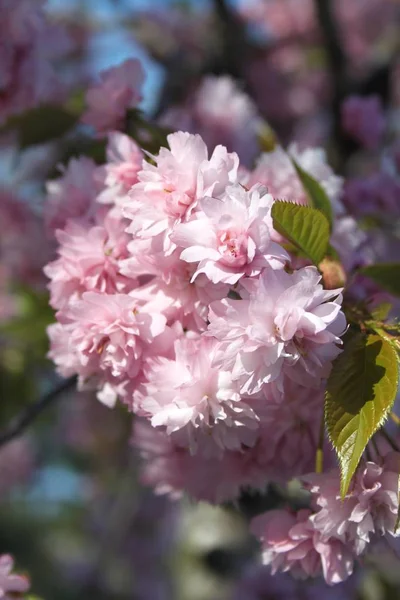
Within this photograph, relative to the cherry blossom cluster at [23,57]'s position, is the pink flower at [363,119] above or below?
below

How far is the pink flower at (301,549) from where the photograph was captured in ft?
3.08

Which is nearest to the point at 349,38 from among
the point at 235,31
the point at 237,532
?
the point at 235,31

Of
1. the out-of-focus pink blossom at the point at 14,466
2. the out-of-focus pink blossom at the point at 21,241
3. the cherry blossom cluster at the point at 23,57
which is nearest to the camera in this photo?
the cherry blossom cluster at the point at 23,57

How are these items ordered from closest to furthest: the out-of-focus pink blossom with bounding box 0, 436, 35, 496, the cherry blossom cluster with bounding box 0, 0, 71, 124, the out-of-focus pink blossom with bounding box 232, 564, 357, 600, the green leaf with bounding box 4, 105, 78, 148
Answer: the green leaf with bounding box 4, 105, 78, 148 < the cherry blossom cluster with bounding box 0, 0, 71, 124 < the out-of-focus pink blossom with bounding box 232, 564, 357, 600 < the out-of-focus pink blossom with bounding box 0, 436, 35, 496

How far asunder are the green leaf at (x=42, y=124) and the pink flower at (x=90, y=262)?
506 millimetres

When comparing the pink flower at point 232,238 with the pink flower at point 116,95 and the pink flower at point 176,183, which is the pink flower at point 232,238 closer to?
the pink flower at point 176,183

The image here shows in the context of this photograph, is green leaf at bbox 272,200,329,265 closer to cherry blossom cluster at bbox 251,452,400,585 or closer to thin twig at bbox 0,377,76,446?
cherry blossom cluster at bbox 251,452,400,585

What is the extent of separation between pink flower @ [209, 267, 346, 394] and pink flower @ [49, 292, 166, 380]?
0.13 meters

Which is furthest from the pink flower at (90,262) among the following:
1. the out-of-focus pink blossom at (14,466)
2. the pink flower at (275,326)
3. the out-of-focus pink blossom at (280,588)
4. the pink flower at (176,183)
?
the out-of-focus pink blossom at (14,466)

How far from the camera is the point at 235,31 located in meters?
2.76

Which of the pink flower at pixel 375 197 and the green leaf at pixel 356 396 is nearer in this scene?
the green leaf at pixel 356 396

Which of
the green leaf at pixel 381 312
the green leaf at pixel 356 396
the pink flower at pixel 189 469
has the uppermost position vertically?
the green leaf at pixel 356 396

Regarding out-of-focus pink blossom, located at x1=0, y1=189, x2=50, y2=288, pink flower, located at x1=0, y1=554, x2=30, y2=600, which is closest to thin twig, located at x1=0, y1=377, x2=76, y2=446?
pink flower, located at x1=0, y1=554, x2=30, y2=600

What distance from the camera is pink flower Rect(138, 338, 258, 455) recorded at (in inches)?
34.2
